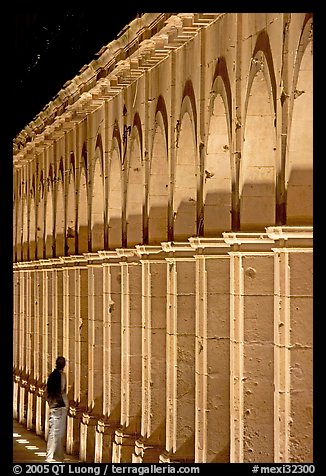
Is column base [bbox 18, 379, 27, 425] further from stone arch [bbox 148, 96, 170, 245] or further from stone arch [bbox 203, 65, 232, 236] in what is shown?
stone arch [bbox 203, 65, 232, 236]

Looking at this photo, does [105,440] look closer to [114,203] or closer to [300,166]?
[114,203]

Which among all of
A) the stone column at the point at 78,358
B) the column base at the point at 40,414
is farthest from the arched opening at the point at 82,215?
the column base at the point at 40,414

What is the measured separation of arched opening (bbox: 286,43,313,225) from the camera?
15406mm

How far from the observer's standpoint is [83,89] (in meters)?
28.4

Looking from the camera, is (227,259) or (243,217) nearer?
(243,217)

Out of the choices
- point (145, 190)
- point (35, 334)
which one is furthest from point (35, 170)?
point (145, 190)

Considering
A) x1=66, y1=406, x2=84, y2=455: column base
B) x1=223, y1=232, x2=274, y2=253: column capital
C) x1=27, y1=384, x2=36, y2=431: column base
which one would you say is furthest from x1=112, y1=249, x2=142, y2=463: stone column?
x1=27, y1=384, x2=36, y2=431: column base

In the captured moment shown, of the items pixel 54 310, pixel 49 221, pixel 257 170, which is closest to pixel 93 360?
pixel 54 310

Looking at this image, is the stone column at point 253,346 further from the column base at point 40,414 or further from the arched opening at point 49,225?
the arched opening at point 49,225

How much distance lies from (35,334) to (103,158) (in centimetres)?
1178

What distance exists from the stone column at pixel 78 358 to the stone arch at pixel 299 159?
1487 cm

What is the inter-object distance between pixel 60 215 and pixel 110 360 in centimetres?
816

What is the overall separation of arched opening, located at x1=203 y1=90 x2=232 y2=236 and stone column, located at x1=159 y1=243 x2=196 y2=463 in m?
1.84
